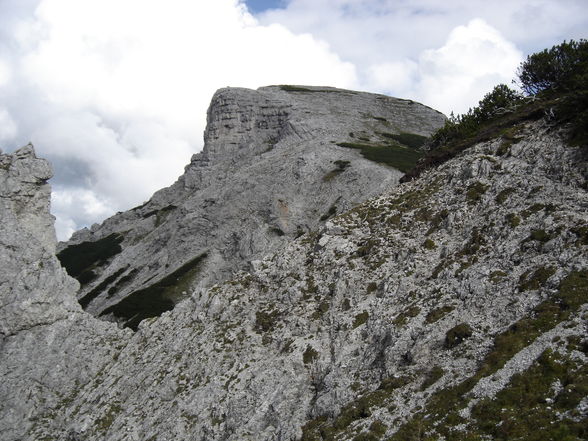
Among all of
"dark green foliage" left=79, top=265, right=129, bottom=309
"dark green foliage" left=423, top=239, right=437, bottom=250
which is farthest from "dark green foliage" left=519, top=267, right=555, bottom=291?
"dark green foliage" left=79, top=265, right=129, bottom=309

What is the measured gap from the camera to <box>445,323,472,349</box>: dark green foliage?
2390 cm

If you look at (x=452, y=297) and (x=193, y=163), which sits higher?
(x=193, y=163)

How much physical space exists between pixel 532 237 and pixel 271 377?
1713cm

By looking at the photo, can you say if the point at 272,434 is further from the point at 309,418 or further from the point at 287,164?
the point at 287,164

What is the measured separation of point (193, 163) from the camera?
130 meters

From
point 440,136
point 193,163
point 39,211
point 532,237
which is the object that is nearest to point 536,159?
point 532,237

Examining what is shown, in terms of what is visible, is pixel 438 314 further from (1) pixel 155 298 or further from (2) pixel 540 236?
(1) pixel 155 298

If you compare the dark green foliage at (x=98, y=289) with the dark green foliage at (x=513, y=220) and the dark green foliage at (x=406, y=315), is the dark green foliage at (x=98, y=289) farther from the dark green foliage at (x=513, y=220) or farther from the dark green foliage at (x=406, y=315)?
the dark green foliage at (x=513, y=220)

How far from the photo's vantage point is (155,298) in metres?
70.6

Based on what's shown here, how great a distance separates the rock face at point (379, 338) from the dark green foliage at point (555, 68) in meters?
10.7

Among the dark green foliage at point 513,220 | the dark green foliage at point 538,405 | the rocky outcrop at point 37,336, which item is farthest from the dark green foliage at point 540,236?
the rocky outcrop at point 37,336

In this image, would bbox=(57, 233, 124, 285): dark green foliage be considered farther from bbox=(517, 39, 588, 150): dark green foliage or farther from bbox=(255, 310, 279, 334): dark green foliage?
bbox=(517, 39, 588, 150): dark green foliage

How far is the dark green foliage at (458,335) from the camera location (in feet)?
78.4

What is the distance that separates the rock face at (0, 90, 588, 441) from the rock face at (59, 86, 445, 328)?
827 inches
